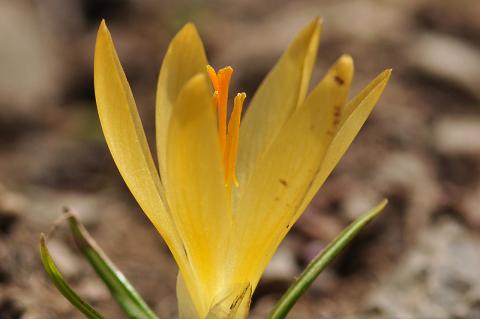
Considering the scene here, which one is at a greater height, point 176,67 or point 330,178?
point 176,67

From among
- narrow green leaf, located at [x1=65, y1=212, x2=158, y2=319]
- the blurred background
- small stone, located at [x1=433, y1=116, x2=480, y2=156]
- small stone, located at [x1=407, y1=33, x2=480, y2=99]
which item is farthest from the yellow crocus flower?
small stone, located at [x1=407, y1=33, x2=480, y2=99]

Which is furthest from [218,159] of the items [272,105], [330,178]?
[330,178]

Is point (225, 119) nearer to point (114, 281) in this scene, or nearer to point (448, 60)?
point (114, 281)

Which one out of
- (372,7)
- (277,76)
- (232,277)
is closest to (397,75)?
(372,7)

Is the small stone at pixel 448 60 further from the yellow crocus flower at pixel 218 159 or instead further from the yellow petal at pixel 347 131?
the yellow petal at pixel 347 131

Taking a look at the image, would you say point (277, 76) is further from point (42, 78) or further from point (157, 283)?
point (42, 78)
